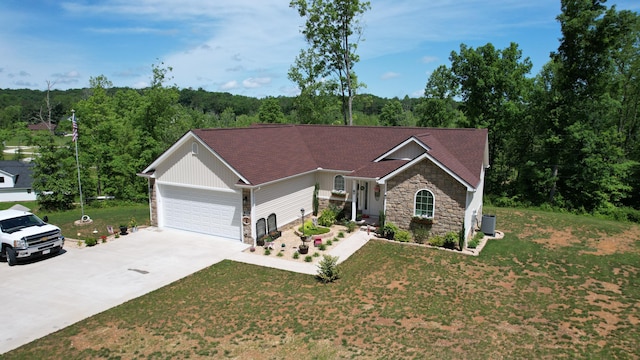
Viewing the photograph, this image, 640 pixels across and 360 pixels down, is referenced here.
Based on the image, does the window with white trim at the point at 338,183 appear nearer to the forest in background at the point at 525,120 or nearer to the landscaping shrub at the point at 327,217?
the landscaping shrub at the point at 327,217

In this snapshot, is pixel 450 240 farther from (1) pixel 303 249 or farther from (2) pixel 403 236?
(1) pixel 303 249

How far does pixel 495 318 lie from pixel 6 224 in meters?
19.4

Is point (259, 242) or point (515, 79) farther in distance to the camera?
point (515, 79)

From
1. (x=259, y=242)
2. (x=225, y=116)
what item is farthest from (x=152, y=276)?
(x=225, y=116)

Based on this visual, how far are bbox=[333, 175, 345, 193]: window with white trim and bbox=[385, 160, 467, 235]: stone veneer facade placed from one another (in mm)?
4554

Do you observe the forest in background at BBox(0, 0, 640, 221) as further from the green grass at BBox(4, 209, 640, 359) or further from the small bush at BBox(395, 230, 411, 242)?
the small bush at BBox(395, 230, 411, 242)

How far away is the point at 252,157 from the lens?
20.5 metres

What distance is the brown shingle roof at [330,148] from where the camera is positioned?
765 inches

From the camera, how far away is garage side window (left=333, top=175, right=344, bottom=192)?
23.8 metres

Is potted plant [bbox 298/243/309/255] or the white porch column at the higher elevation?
the white porch column

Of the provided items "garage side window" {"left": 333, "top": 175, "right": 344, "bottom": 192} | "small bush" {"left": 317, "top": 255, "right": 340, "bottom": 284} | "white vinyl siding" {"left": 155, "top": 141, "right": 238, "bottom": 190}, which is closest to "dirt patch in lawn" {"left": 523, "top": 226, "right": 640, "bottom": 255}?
"garage side window" {"left": 333, "top": 175, "right": 344, "bottom": 192}

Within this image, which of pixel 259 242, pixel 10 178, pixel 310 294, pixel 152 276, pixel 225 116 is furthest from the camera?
pixel 225 116

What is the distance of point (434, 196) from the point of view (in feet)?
61.4

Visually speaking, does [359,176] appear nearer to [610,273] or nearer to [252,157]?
[252,157]
